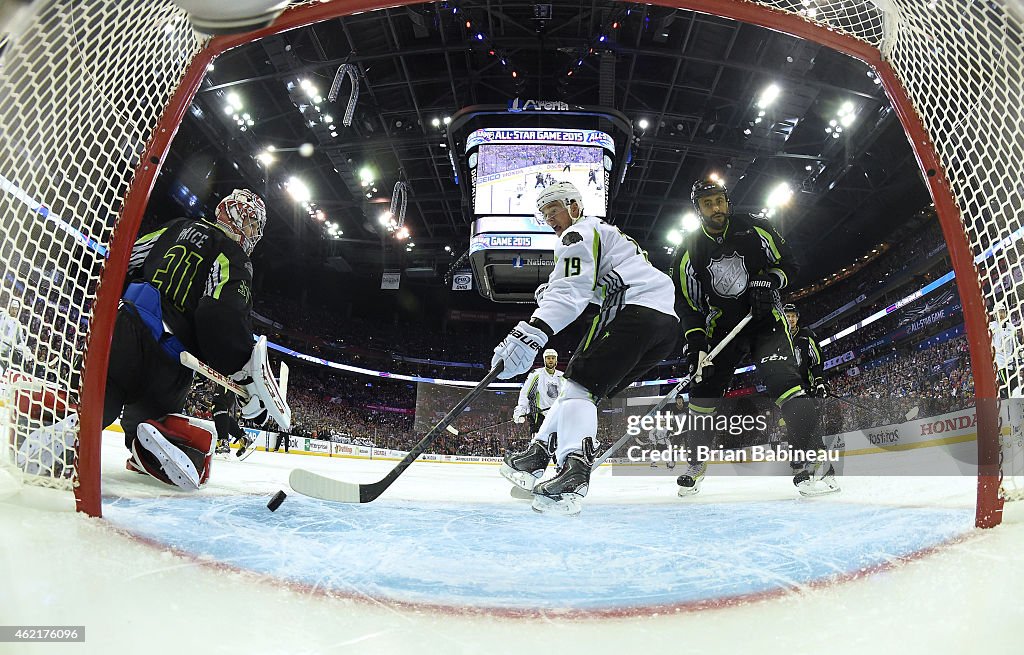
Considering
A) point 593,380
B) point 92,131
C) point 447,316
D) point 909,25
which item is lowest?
point 593,380

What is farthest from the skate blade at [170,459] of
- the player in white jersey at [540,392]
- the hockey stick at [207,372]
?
the player in white jersey at [540,392]

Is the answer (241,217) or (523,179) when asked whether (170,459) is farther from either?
(523,179)

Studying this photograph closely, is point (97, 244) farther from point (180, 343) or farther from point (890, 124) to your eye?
point (890, 124)

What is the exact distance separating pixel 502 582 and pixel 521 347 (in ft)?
2.54

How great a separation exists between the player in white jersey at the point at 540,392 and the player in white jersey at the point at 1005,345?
418cm

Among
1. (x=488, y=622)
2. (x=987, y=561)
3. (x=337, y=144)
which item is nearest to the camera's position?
(x=488, y=622)

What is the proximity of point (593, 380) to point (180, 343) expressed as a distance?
5.37 ft

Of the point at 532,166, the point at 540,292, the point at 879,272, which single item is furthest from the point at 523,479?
the point at 879,272

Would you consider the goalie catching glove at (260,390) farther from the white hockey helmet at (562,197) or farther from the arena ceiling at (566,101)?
the arena ceiling at (566,101)

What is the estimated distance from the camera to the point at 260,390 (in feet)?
8.00

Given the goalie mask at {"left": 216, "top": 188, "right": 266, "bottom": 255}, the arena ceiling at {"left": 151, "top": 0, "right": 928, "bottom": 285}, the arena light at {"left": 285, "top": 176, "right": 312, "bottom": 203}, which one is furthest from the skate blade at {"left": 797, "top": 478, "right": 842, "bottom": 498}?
the arena light at {"left": 285, "top": 176, "right": 312, "bottom": 203}

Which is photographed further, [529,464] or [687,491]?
[687,491]

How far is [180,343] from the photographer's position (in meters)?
2.19

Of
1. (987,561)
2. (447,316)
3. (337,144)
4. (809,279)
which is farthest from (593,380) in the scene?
(447,316)
